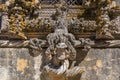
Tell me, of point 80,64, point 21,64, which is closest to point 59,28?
point 80,64

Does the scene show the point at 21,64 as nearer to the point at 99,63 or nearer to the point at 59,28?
the point at 59,28

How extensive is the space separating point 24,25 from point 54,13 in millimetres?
488

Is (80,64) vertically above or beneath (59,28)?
beneath

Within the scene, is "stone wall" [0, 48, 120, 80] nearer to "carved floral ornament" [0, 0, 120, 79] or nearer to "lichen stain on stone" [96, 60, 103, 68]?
"lichen stain on stone" [96, 60, 103, 68]

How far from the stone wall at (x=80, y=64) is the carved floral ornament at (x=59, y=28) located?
10 cm

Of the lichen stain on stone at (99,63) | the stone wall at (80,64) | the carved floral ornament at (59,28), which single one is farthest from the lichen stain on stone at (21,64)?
the lichen stain on stone at (99,63)

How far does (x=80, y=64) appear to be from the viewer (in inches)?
267

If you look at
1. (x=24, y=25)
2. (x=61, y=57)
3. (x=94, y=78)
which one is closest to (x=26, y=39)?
(x=24, y=25)

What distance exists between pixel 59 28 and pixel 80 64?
1.93 feet

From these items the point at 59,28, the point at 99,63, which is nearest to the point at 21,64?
the point at 59,28

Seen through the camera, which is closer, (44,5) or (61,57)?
(61,57)

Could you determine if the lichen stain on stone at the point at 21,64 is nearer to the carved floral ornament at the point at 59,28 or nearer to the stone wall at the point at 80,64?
the stone wall at the point at 80,64

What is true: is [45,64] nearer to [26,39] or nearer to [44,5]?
[26,39]

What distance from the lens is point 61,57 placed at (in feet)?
21.5
